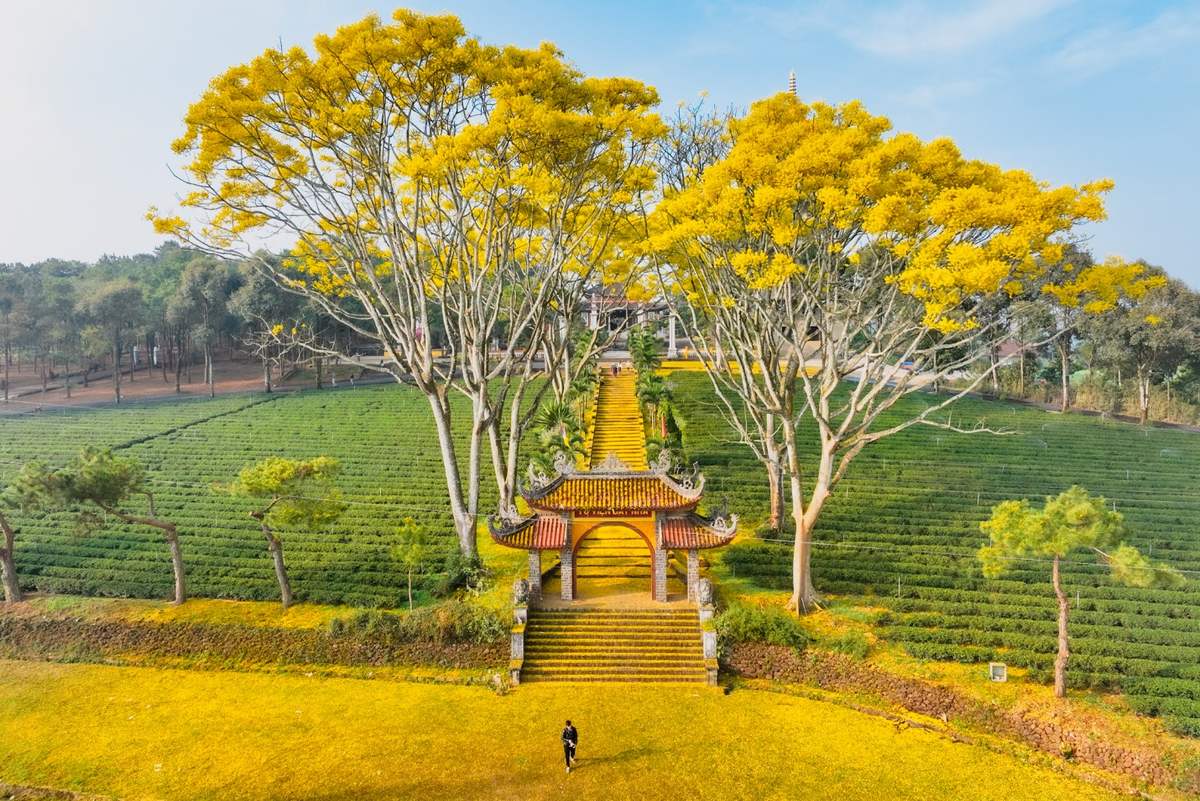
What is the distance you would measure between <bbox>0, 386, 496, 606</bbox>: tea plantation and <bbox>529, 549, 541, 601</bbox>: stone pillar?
3778 millimetres

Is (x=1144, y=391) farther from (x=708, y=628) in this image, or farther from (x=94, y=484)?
(x=94, y=484)

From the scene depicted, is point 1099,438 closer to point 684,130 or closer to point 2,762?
point 684,130

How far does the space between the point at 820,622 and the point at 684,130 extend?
13.6 meters

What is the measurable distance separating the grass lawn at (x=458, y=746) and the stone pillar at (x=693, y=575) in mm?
2981

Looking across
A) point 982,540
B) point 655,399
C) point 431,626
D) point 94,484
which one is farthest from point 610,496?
point 94,484

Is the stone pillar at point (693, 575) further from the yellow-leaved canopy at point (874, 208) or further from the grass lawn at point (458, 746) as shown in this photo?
the yellow-leaved canopy at point (874, 208)

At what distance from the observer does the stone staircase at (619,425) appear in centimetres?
2927

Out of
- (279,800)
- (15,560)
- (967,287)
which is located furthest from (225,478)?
(967,287)

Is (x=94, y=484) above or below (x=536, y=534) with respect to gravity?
above

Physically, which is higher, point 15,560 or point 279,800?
point 15,560

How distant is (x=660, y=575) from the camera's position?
61.2 ft

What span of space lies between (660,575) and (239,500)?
681 inches

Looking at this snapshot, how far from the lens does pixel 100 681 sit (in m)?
16.8

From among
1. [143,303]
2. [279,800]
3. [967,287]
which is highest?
[143,303]
